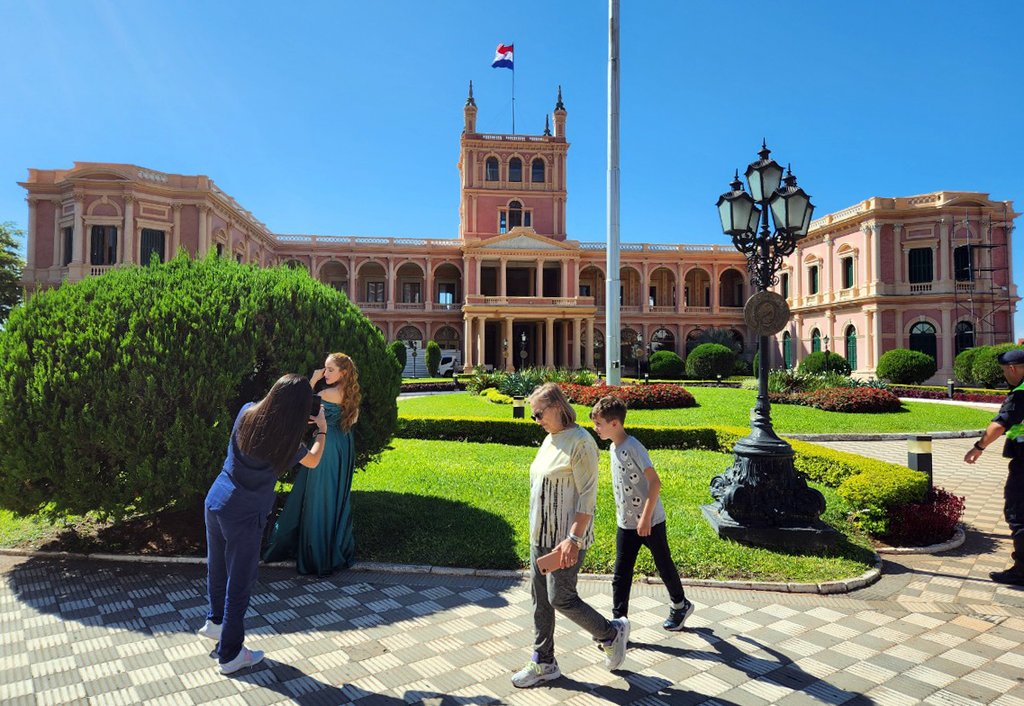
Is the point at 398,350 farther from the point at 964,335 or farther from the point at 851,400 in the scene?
the point at 964,335

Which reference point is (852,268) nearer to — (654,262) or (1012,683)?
(654,262)

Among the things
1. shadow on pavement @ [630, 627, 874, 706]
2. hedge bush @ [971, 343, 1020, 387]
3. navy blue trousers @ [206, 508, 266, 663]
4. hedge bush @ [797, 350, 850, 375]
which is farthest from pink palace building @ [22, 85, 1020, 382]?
Answer: shadow on pavement @ [630, 627, 874, 706]

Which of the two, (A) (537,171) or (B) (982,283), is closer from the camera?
(B) (982,283)

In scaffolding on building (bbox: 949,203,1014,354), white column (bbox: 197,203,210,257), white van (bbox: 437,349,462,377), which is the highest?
white column (bbox: 197,203,210,257)

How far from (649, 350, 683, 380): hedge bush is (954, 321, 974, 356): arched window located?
13583mm

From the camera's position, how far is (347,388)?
185 inches

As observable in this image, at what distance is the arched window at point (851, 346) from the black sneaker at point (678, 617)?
3410cm

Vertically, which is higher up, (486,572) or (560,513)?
(560,513)

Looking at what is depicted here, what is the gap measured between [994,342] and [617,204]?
A: 84.1 ft

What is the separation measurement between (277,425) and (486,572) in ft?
8.32

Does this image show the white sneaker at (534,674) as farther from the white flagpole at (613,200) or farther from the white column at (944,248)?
the white column at (944,248)

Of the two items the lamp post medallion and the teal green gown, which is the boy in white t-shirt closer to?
the teal green gown

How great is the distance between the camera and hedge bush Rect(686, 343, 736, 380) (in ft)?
108

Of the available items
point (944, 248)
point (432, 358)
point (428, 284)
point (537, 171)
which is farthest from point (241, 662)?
point (537, 171)
